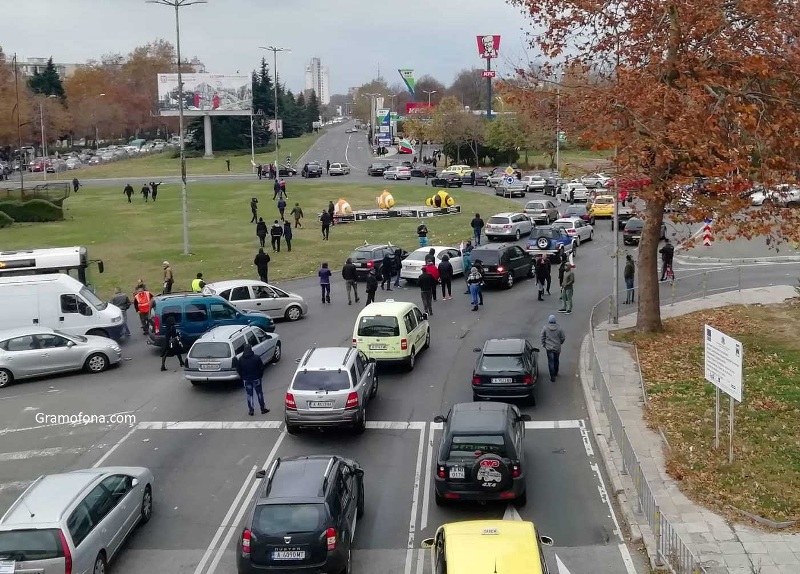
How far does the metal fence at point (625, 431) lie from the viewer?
11320 mm

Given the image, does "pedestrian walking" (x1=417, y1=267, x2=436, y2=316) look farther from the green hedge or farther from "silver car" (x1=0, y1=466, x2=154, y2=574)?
the green hedge

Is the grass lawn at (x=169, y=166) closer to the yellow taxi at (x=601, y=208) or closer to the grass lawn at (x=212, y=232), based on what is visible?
the grass lawn at (x=212, y=232)

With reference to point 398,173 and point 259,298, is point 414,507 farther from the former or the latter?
point 398,173

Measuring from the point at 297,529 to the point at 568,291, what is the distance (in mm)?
17983

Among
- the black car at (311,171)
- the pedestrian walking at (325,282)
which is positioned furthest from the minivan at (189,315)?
the black car at (311,171)

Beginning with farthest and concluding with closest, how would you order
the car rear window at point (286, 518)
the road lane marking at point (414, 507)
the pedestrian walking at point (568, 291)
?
the pedestrian walking at point (568, 291)
the road lane marking at point (414, 507)
the car rear window at point (286, 518)

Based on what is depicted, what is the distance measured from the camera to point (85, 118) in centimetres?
12519

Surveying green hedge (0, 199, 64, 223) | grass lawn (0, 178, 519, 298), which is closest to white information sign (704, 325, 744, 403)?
grass lawn (0, 178, 519, 298)

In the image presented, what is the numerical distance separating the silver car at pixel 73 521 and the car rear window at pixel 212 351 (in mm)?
6967

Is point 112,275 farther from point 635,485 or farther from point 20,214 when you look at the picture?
point 635,485

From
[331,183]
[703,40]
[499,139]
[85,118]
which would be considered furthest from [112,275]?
[85,118]

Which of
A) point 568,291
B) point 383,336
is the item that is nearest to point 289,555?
point 383,336

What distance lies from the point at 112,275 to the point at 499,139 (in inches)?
2451

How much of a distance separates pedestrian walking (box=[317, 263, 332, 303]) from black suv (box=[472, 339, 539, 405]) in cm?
1159
